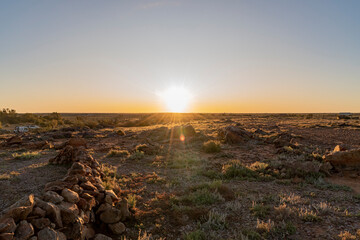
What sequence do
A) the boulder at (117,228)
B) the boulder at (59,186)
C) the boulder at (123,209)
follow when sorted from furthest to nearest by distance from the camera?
the boulder at (123,209), the boulder at (59,186), the boulder at (117,228)

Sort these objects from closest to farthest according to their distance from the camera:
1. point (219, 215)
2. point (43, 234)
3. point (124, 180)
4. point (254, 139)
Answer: point (43, 234) < point (219, 215) < point (124, 180) < point (254, 139)

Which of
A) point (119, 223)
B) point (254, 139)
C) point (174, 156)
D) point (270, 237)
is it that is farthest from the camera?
point (254, 139)

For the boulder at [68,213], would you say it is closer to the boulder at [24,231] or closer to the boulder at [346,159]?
the boulder at [24,231]

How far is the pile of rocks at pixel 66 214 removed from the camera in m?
3.94

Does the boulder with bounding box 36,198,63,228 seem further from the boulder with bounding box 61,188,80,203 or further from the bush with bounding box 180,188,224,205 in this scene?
the bush with bounding box 180,188,224,205

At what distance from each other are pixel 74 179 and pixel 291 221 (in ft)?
21.1


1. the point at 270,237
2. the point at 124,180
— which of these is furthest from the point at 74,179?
the point at 270,237

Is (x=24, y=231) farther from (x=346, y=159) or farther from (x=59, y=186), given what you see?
(x=346, y=159)

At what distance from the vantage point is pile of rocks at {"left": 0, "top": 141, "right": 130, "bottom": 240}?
155 inches

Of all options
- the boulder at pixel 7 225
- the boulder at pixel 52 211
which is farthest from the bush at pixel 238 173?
the boulder at pixel 7 225

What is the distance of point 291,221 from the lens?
593 centimetres

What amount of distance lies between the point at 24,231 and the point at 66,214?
0.81 meters

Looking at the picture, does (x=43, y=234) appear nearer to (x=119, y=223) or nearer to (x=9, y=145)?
(x=119, y=223)

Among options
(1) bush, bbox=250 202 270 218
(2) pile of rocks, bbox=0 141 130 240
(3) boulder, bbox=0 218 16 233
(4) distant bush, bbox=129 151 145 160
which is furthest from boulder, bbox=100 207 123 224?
(4) distant bush, bbox=129 151 145 160
